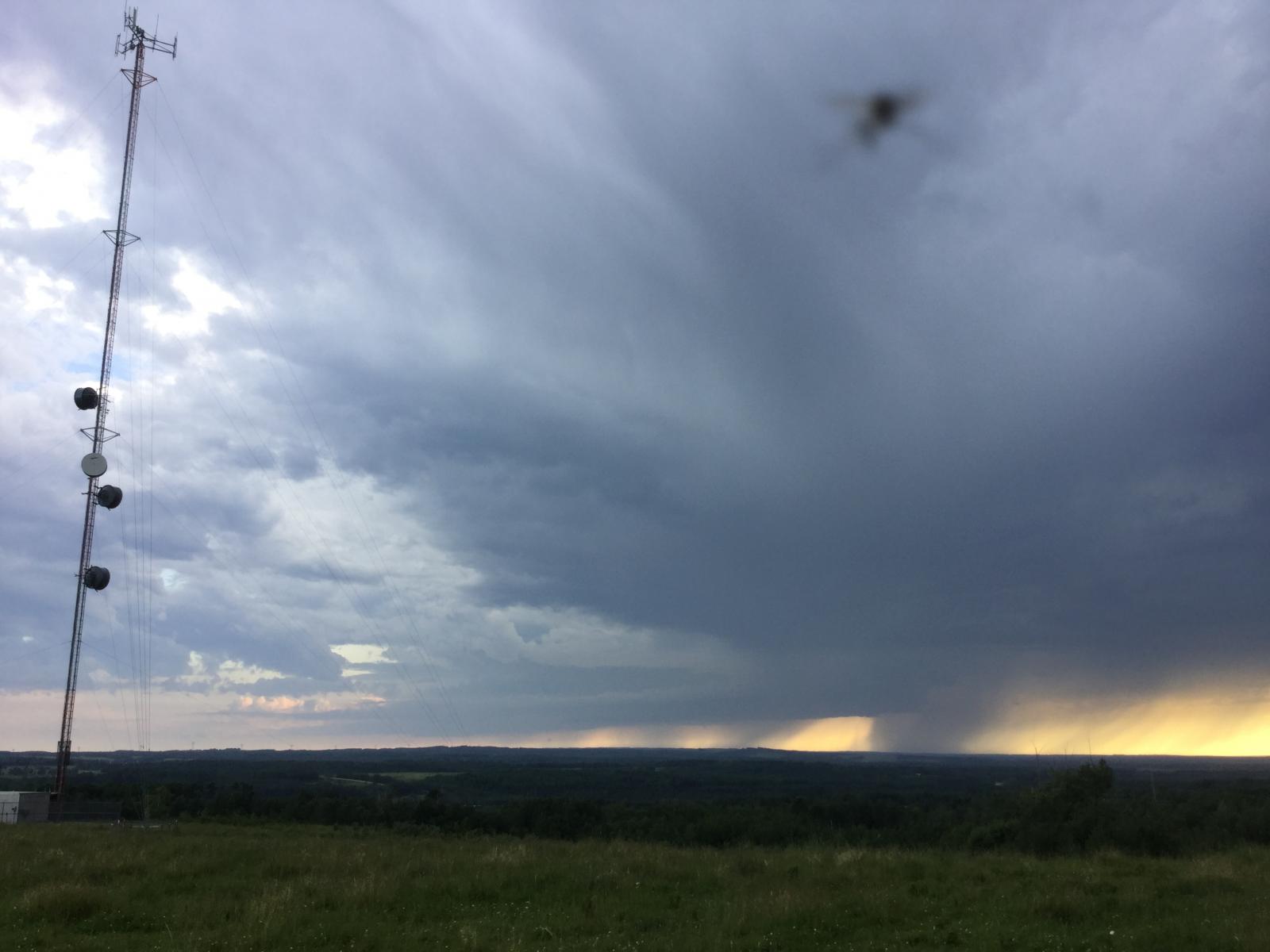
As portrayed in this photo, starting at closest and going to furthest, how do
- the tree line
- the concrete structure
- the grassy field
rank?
the grassy field < the tree line < the concrete structure

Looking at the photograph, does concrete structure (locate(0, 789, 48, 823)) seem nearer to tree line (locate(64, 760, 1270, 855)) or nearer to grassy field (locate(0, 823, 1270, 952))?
tree line (locate(64, 760, 1270, 855))

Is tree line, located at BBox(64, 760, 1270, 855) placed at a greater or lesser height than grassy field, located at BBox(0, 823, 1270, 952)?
lesser

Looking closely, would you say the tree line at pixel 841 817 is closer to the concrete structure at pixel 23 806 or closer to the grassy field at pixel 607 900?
the concrete structure at pixel 23 806

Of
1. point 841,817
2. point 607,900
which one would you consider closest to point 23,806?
point 607,900

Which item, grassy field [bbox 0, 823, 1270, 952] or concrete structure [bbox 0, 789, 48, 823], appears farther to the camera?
concrete structure [bbox 0, 789, 48, 823]

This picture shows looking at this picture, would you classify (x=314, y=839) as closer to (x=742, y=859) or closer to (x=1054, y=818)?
(x=742, y=859)

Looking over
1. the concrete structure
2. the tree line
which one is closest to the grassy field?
the tree line

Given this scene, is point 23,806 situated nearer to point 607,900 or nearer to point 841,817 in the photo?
point 607,900

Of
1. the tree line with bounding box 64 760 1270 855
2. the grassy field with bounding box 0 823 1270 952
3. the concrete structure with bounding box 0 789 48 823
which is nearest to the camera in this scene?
the grassy field with bounding box 0 823 1270 952
